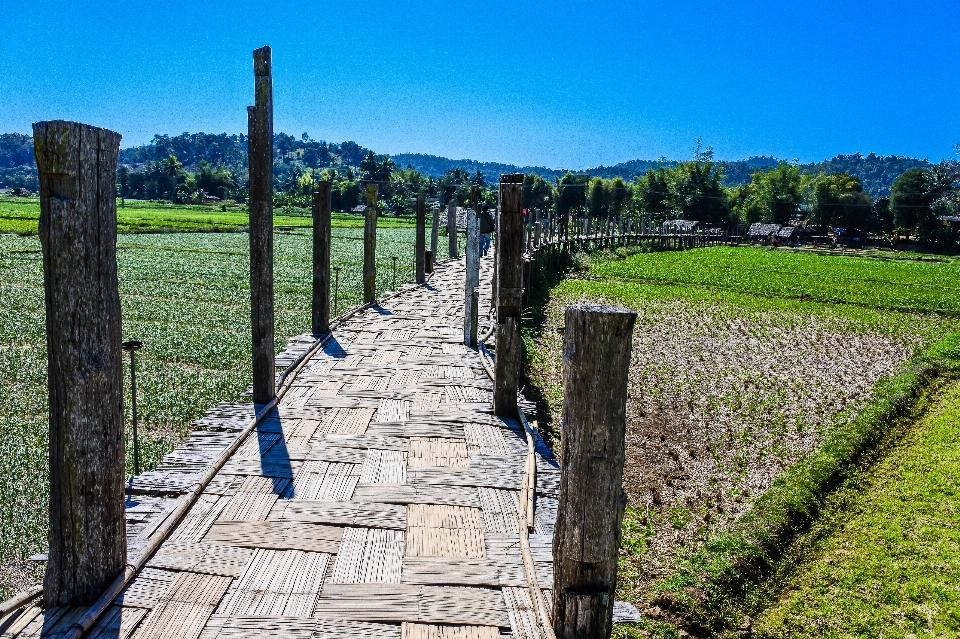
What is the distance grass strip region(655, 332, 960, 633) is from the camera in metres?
4.61

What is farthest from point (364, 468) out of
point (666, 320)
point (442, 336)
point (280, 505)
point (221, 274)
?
point (221, 274)

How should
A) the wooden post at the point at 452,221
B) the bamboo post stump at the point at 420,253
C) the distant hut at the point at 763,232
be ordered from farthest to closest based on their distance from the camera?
the distant hut at the point at 763,232 → the wooden post at the point at 452,221 → the bamboo post stump at the point at 420,253

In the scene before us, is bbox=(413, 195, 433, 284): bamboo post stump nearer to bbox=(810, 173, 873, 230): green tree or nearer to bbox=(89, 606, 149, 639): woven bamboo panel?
bbox=(89, 606, 149, 639): woven bamboo panel

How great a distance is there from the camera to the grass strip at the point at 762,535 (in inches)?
182

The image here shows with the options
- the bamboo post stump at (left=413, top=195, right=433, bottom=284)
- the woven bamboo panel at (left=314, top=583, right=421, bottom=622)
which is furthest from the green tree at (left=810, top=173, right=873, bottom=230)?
the woven bamboo panel at (left=314, top=583, right=421, bottom=622)

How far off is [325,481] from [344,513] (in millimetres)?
513

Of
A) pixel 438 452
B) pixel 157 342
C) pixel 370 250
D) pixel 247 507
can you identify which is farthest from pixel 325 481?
pixel 370 250

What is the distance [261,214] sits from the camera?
6.14 metres

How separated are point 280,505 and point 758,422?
603cm

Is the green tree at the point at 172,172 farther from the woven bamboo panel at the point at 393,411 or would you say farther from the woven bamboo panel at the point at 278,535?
the woven bamboo panel at the point at 278,535

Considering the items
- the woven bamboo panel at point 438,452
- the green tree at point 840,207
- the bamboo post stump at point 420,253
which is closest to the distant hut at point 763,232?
the green tree at point 840,207

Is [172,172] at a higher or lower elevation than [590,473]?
higher

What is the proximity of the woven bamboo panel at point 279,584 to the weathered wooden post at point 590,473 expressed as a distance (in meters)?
1.25

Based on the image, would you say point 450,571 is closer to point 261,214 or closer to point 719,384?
point 261,214
